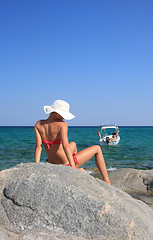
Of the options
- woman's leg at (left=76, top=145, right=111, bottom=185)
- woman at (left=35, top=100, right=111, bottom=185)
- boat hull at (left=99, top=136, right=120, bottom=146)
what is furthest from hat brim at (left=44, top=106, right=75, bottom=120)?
boat hull at (left=99, top=136, right=120, bottom=146)

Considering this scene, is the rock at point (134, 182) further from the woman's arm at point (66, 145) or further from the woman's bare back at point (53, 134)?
the woman's arm at point (66, 145)

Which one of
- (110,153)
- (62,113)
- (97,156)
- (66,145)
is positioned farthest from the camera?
(110,153)

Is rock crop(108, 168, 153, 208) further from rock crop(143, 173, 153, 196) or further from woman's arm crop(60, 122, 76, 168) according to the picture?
woman's arm crop(60, 122, 76, 168)

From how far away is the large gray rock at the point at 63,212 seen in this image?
2.69 metres

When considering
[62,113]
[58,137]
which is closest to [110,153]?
[58,137]

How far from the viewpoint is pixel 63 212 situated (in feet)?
8.99

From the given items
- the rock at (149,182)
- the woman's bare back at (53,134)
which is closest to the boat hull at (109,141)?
Answer: the rock at (149,182)

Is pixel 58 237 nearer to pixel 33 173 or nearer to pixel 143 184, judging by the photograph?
pixel 33 173

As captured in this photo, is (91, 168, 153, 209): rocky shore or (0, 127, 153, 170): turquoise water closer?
(91, 168, 153, 209): rocky shore

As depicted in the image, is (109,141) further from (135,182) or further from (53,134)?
(53,134)

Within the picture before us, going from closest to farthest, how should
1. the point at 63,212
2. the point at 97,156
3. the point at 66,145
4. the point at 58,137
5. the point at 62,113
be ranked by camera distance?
the point at 63,212 → the point at 66,145 → the point at 62,113 → the point at 58,137 → the point at 97,156

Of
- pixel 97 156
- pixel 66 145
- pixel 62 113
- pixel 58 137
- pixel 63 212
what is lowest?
pixel 63 212

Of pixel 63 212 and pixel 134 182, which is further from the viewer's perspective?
pixel 134 182

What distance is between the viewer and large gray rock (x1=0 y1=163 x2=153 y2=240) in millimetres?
2688
